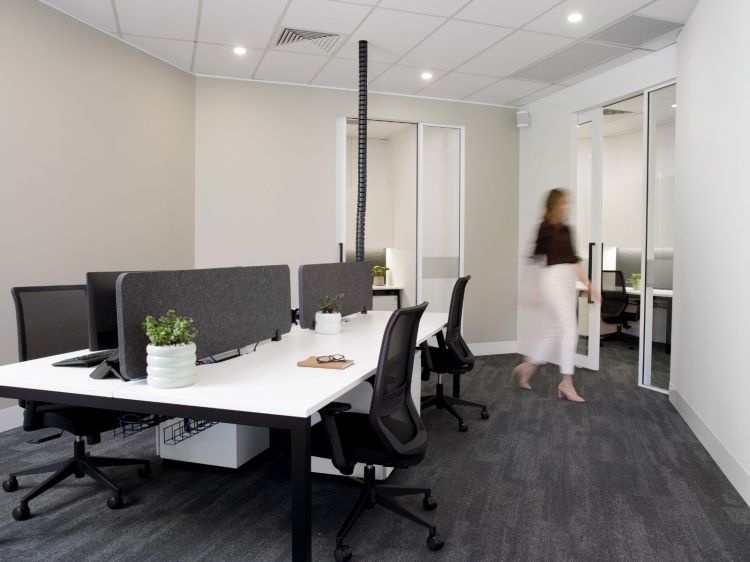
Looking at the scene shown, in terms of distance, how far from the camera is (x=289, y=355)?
2195mm

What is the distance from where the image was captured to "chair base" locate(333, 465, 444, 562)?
1.76 m

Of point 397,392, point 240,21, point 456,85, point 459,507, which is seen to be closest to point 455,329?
point 459,507

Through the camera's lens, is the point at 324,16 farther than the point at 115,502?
Yes

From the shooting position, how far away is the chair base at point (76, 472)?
205 cm

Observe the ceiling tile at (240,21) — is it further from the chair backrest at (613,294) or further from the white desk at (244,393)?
the chair backrest at (613,294)

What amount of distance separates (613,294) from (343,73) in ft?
12.1

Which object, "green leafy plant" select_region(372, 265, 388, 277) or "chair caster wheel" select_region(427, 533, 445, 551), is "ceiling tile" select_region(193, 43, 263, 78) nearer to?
"green leafy plant" select_region(372, 265, 388, 277)

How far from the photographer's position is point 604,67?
4293mm

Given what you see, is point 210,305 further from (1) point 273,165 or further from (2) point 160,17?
(1) point 273,165

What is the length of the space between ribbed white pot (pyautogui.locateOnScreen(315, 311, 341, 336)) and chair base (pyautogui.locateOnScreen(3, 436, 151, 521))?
1.01m

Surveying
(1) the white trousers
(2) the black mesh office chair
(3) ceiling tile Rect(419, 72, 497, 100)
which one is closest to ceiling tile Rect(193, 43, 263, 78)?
(3) ceiling tile Rect(419, 72, 497, 100)

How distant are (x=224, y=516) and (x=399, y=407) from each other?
804 mm

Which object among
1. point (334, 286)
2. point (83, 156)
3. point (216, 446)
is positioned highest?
point (83, 156)

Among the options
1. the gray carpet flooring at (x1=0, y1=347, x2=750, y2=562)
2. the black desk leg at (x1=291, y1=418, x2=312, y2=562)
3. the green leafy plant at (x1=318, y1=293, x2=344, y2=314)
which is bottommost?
the gray carpet flooring at (x1=0, y1=347, x2=750, y2=562)
